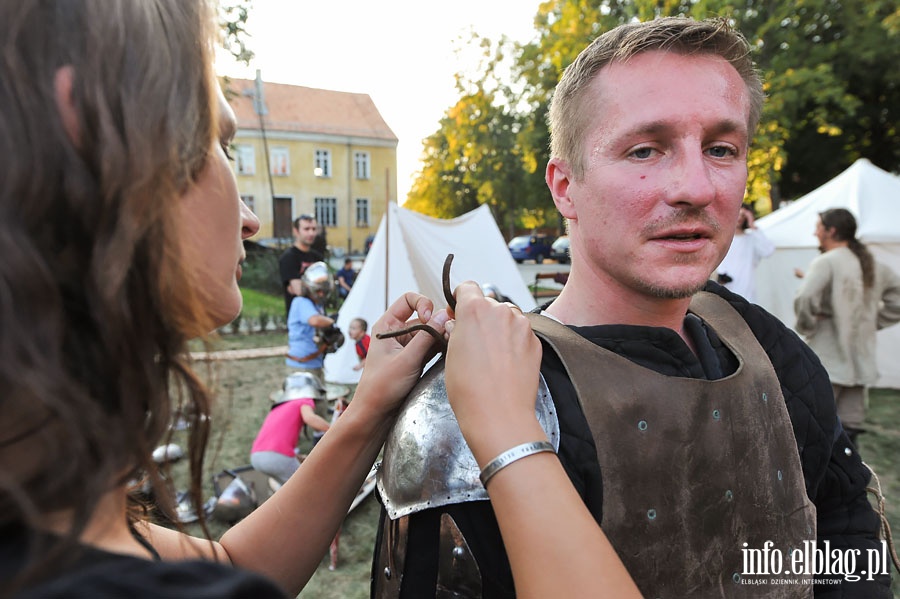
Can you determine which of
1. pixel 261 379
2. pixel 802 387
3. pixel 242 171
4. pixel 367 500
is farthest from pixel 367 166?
pixel 802 387

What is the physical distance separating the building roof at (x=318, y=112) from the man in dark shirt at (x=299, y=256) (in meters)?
31.7

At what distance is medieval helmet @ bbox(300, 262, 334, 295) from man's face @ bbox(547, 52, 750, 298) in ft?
14.4

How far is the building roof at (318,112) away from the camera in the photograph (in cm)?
3650

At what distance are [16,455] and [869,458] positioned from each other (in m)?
6.09

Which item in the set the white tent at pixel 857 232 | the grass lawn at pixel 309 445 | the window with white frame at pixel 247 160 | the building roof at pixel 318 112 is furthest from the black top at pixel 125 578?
the building roof at pixel 318 112

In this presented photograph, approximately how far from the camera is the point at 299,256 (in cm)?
618

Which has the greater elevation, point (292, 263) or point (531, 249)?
point (531, 249)

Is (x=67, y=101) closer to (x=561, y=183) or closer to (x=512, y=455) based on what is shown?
(x=512, y=455)

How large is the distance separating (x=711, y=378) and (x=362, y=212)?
38.5 metres

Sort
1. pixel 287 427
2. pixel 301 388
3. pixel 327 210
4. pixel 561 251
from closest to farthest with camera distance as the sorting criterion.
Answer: pixel 287 427 → pixel 301 388 → pixel 561 251 → pixel 327 210

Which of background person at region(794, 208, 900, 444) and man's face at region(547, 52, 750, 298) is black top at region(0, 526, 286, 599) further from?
background person at region(794, 208, 900, 444)

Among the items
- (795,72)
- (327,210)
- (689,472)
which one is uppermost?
(327,210)

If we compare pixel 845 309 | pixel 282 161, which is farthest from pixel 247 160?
pixel 845 309

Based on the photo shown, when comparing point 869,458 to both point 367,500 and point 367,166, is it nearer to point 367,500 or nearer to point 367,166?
point 367,500
